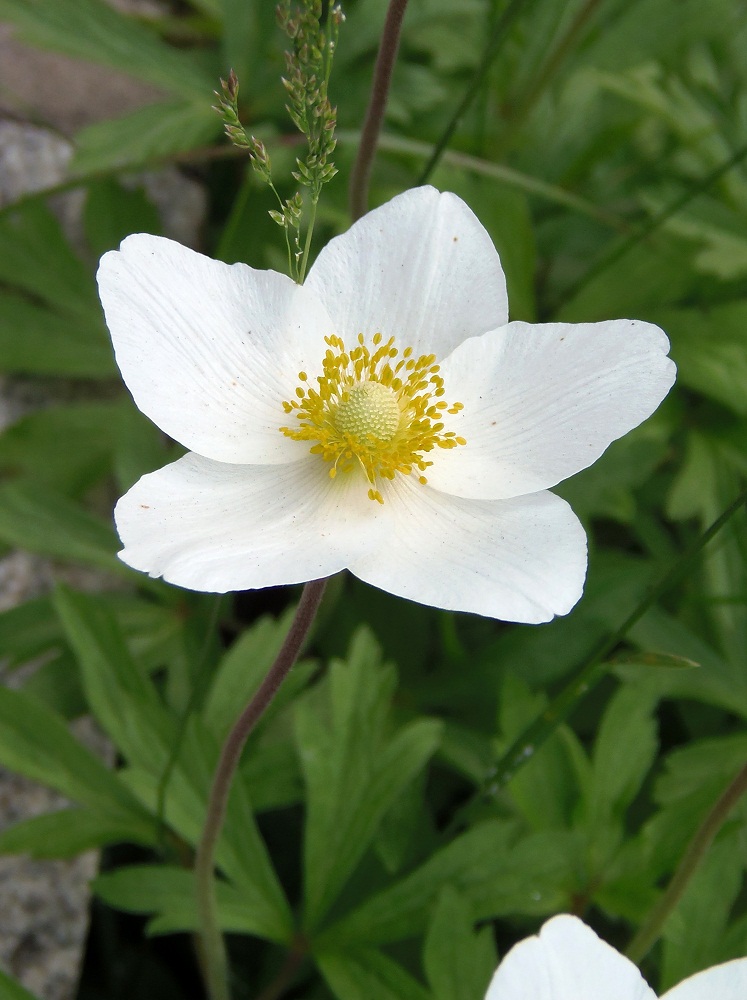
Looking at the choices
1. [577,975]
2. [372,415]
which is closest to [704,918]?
[577,975]

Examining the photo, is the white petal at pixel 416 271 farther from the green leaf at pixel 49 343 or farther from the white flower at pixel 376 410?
the green leaf at pixel 49 343

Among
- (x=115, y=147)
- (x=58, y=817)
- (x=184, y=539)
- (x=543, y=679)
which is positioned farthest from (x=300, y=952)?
(x=115, y=147)

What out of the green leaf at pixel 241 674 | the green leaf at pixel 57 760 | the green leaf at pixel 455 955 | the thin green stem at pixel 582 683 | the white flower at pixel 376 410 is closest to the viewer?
the white flower at pixel 376 410

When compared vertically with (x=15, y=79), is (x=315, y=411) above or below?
above

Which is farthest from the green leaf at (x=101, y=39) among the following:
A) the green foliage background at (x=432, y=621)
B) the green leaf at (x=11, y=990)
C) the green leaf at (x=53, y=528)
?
the green leaf at (x=11, y=990)

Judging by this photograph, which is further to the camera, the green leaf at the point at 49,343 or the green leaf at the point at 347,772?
the green leaf at the point at 49,343

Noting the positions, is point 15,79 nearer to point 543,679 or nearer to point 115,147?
point 115,147
